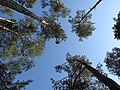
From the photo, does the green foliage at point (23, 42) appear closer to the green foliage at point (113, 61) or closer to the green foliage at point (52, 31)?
the green foliage at point (52, 31)

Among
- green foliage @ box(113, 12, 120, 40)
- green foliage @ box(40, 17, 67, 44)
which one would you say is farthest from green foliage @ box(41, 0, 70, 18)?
green foliage @ box(113, 12, 120, 40)

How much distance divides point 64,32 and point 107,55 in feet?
17.4

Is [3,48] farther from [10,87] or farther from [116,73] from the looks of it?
[116,73]

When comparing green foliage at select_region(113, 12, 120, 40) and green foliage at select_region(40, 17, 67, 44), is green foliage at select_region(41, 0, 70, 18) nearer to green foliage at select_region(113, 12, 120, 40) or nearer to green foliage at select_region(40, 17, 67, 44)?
green foliage at select_region(40, 17, 67, 44)

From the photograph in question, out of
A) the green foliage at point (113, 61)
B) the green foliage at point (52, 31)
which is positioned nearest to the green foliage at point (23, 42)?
the green foliage at point (52, 31)

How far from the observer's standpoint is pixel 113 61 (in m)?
20.7

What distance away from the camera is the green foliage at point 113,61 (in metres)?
20.0

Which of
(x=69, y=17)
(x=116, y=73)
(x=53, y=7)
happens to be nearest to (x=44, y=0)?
(x=53, y=7)

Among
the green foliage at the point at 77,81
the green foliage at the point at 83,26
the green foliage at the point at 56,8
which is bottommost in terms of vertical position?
the green foliage at the point at 77,81

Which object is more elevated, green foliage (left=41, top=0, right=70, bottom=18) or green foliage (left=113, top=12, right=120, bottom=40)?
green foliage (left=41, top=0, right=70, bottom=18)

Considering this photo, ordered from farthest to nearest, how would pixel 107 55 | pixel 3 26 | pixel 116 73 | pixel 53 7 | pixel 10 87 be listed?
pixel 53 7, pixel 3 26, pixel 107 55, pixel 116 73, pixel 10 87

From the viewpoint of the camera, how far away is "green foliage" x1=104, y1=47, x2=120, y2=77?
19984 millimetres

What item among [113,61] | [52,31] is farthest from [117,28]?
[52,31]

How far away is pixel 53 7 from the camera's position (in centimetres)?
2666
